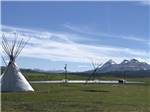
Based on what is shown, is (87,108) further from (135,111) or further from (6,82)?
(6,82)

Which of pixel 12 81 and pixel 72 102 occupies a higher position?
pixel 12 81

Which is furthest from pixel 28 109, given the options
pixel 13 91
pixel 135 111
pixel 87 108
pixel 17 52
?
pixel 17 52

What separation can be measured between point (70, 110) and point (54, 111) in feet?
4.38

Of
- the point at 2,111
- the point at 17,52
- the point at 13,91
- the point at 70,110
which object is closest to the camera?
the point at 2,111

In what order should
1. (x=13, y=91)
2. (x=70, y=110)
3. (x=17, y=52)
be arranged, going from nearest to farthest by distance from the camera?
(x=70, y=110)
(x=13, y=91)
(x=17, y=52)

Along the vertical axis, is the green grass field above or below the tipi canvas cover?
below

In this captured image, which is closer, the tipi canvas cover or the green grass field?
the green grass field

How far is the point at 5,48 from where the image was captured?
181 ft

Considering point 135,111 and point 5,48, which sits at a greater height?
point 5,48

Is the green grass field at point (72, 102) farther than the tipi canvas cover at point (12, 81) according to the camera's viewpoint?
No

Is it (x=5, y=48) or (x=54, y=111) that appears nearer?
(x=54, y=111)

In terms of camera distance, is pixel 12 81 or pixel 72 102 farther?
pixel 12 81

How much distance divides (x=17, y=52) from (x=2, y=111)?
92.3 ft

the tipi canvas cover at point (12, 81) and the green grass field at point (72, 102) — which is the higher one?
the tipi canvas cover at point (12, 81)
